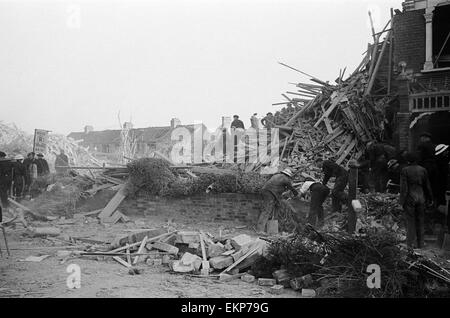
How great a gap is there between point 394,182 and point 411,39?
4.42m

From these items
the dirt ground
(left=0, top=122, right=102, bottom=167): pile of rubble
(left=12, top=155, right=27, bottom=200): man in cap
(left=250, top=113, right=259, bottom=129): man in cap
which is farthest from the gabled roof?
the dirt ground

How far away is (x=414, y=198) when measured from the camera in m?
6.96

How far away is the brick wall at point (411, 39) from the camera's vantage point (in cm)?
1109

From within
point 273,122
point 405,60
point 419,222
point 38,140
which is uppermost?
point 405,60

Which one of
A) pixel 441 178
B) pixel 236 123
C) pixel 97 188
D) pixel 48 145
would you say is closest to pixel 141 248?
pixel 97 188

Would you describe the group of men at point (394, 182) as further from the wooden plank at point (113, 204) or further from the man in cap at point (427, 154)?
the wooden plank at point (113, 204)

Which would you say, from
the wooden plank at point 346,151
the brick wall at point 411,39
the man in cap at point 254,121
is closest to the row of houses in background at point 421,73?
the brick wall at point 411,39

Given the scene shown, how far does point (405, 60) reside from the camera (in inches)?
442

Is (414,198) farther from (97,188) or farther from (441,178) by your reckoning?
(97,188)

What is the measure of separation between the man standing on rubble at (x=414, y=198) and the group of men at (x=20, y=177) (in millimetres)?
11138

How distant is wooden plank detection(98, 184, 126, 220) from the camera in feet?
38.5
